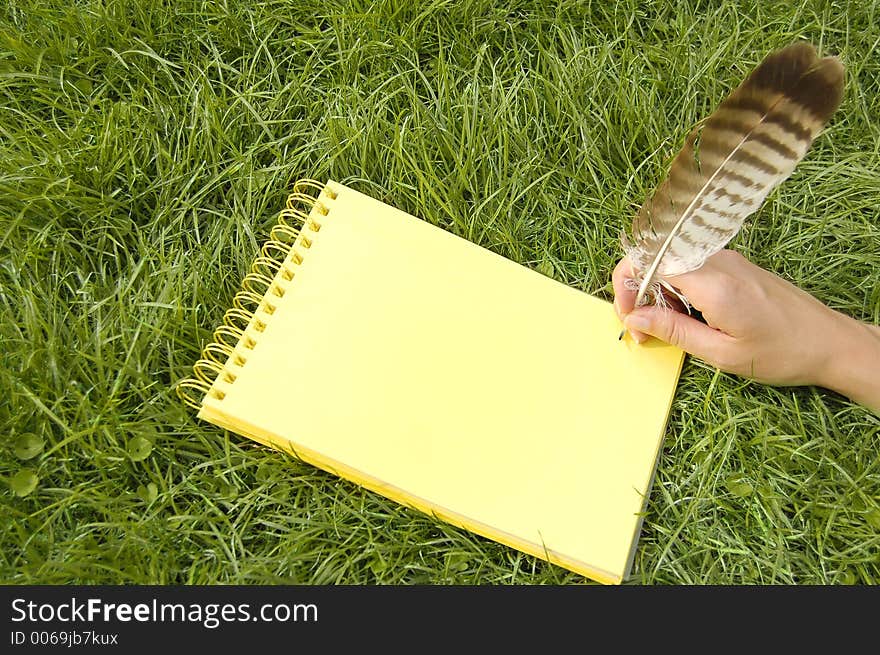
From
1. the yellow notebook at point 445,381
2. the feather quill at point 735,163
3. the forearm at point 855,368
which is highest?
the feather quill at point 735,163

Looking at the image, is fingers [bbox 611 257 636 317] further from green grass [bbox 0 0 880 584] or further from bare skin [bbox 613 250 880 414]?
green grass [bbox 0 0 880 584]

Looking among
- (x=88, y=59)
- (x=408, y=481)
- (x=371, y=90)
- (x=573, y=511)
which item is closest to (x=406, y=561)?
(x=408, y=481)

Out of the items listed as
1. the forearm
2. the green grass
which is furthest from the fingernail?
the forearm

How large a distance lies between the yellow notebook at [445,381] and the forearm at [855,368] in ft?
1.12

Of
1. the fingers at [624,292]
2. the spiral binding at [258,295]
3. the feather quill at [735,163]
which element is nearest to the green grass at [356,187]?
the spiral binding at [258,295]

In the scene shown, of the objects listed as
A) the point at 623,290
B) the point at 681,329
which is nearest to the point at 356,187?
the point at 623,290

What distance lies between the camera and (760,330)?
1.76 m

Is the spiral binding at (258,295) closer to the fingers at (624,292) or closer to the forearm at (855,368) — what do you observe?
the fingers at (624,292)

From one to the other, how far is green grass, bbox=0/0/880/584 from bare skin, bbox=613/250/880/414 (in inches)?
3.6

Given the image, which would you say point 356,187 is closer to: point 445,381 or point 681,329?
point 445,381

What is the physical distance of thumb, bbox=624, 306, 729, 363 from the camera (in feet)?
5.90

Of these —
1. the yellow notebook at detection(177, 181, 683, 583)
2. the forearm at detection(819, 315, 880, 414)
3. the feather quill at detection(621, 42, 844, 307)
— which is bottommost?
the yellow notebook at detection(177, 181, 683, 583)

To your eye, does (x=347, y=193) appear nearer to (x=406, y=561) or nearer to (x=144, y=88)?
(x=144, y=88)

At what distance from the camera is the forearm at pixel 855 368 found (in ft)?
6.05
